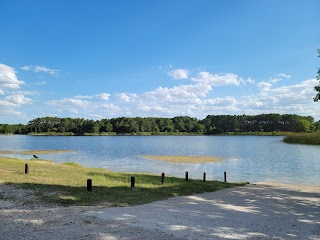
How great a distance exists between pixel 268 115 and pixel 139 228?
19303 centimetres

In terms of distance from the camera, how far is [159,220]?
1085cm

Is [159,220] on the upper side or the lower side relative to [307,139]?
lower

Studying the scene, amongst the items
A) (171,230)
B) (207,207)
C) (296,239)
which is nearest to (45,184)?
(207,207)

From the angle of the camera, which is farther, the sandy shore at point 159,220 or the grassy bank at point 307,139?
the grassy bank at point 307,139

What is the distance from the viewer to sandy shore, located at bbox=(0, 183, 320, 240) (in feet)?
30.0

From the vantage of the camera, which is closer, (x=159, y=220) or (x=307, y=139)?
(x=159, y=220)

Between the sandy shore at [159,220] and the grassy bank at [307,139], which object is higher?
the grassy bank at [307,139]

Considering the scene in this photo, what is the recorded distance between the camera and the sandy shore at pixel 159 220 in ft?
30.0

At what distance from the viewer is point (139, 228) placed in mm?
9594

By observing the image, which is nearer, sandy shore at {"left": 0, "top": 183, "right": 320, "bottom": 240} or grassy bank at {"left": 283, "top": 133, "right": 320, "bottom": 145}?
sandy shore at {"left": 0, "top": 183, "right": 320, "bottom": 240}

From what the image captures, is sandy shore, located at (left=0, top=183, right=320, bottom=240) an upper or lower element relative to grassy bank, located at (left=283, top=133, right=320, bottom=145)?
lower

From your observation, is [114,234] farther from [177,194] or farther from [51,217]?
[177,194]

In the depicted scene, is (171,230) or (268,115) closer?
(171,230)

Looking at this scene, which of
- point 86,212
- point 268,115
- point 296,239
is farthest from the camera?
point 268,115
